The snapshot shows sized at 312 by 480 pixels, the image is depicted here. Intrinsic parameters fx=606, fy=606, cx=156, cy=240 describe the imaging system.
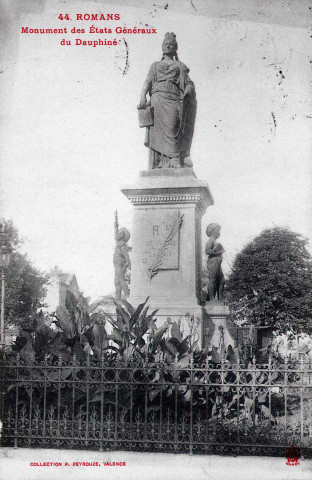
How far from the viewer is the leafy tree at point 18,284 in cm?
3089

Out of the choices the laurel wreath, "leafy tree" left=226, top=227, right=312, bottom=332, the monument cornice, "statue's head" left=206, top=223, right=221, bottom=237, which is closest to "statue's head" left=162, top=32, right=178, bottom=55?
the monument cornice

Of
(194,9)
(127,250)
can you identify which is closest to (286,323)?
(127,250)

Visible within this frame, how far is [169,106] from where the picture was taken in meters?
9.62

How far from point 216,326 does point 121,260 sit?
1.96 meters

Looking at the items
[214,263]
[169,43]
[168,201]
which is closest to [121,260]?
[168,201]

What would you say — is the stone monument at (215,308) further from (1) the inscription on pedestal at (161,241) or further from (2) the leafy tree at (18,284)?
(2) the leafy tree at (18,284)

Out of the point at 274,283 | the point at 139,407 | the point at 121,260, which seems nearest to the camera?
the point at 139,407

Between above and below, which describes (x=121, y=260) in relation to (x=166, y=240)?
below

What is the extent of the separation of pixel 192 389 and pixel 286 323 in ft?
91.1

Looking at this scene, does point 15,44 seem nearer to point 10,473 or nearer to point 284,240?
point 10,473

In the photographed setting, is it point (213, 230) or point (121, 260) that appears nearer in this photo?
point (213, 230)

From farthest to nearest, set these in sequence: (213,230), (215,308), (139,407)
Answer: (213,230), (215,308), (139,407)

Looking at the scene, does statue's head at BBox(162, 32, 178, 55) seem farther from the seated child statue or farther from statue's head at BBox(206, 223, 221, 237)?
the seated child statue

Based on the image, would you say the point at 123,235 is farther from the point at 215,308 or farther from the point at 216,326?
the point at 216,326
